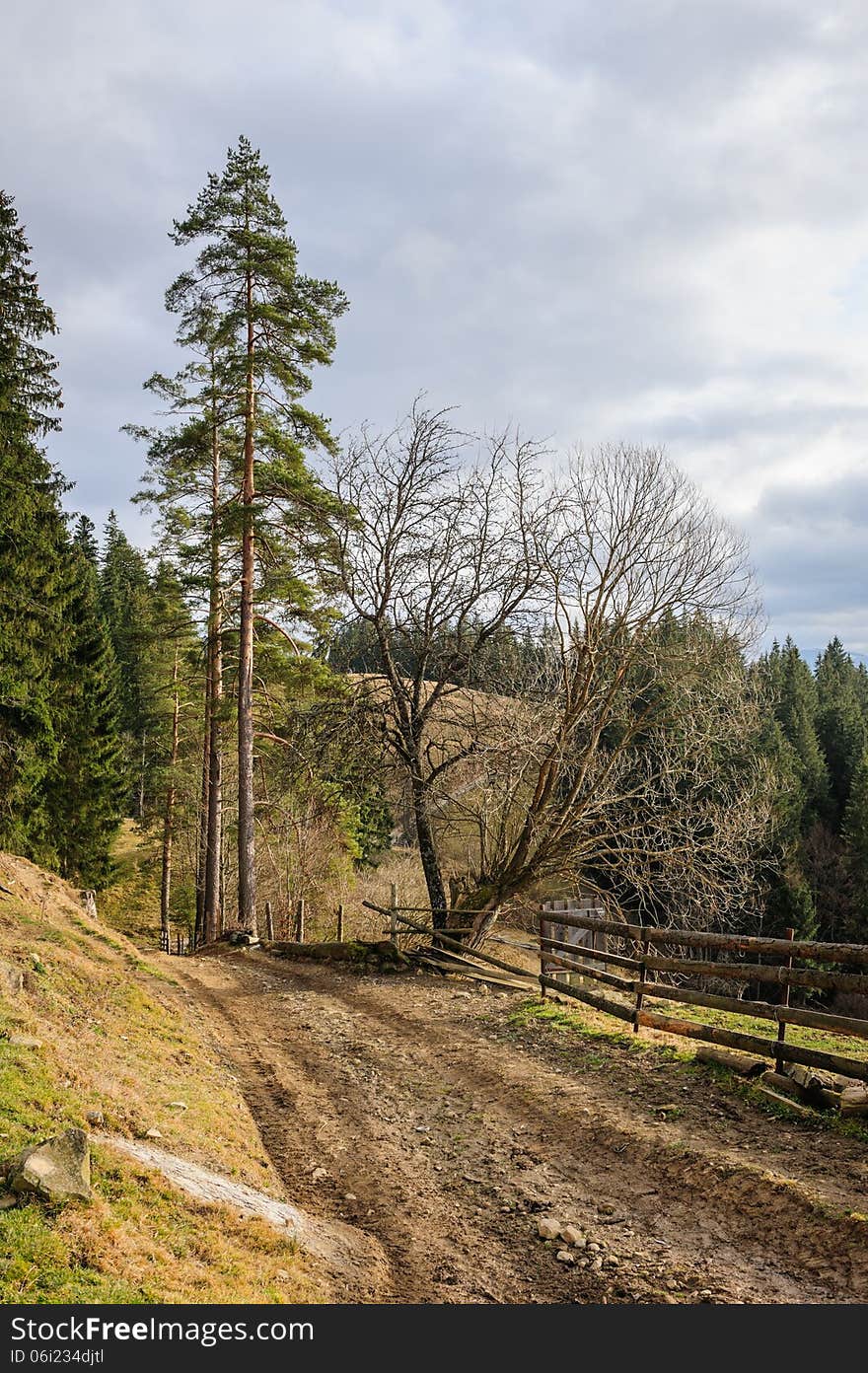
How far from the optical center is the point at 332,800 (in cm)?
1773

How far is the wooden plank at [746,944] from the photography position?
688cm

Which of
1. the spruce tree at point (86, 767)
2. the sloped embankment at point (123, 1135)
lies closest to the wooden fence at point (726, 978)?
the sloped embankment at point (123, 1135)

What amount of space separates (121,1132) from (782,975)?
5705 millimetres

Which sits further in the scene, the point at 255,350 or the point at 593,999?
the point at 255,350

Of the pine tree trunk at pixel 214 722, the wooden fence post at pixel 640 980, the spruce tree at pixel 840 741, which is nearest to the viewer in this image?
the wooden fence post at pixel 640 980

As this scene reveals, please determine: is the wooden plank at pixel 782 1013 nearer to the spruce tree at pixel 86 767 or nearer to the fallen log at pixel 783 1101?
the fallen log at pixel 783 1101

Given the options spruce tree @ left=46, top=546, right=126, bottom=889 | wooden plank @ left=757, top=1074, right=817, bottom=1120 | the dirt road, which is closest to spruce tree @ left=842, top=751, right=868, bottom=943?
spruce tree @ left=46, top=546, right=126, bottom=889

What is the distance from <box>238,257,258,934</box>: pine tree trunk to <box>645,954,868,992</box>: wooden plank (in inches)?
463

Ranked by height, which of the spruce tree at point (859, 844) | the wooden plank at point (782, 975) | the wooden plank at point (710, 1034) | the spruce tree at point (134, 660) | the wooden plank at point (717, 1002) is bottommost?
the spruce tree at point (859, 844)

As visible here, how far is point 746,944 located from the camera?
8.13 meters

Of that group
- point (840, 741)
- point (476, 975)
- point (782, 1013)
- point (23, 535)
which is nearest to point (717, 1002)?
point (782, 1013)

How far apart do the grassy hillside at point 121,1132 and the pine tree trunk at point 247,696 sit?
7303 mm

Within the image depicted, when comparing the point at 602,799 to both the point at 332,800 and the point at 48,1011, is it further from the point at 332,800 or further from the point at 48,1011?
the point at 48,1011

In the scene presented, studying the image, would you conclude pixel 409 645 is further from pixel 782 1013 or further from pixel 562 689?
pixel 782 1013
